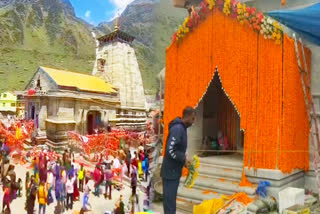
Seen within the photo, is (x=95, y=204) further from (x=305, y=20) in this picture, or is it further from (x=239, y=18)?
(x=305, y=20)

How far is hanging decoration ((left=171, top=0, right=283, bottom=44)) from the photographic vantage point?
677cm

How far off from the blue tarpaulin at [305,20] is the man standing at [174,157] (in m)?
3.66

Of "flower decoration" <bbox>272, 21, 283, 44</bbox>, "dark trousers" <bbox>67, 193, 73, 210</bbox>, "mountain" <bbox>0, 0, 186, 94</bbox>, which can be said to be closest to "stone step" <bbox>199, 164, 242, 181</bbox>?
"flower decoration" <bbox>272, 21, 283, 44</bbox>

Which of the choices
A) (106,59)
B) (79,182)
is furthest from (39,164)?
(106,59)

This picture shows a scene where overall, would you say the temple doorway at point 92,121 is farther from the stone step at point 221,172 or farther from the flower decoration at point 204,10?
the flower decoration at point 204,10

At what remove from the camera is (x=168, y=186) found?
3.56m

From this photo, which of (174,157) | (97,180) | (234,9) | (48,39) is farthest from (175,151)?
(48,39)

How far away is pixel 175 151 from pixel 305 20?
4.17 meters

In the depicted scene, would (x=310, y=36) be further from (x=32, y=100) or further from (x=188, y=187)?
(x=32, y=100)

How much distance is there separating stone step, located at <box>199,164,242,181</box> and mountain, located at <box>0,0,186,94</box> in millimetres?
28379

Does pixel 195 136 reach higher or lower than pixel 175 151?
lower

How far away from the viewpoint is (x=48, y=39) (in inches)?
2201

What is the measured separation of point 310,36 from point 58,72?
60.0 ft

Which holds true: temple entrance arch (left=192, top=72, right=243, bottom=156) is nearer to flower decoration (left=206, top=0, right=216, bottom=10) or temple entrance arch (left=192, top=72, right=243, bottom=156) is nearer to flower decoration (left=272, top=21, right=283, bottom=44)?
flower decoration (left=206, top=0, right=216, bottom=10)
